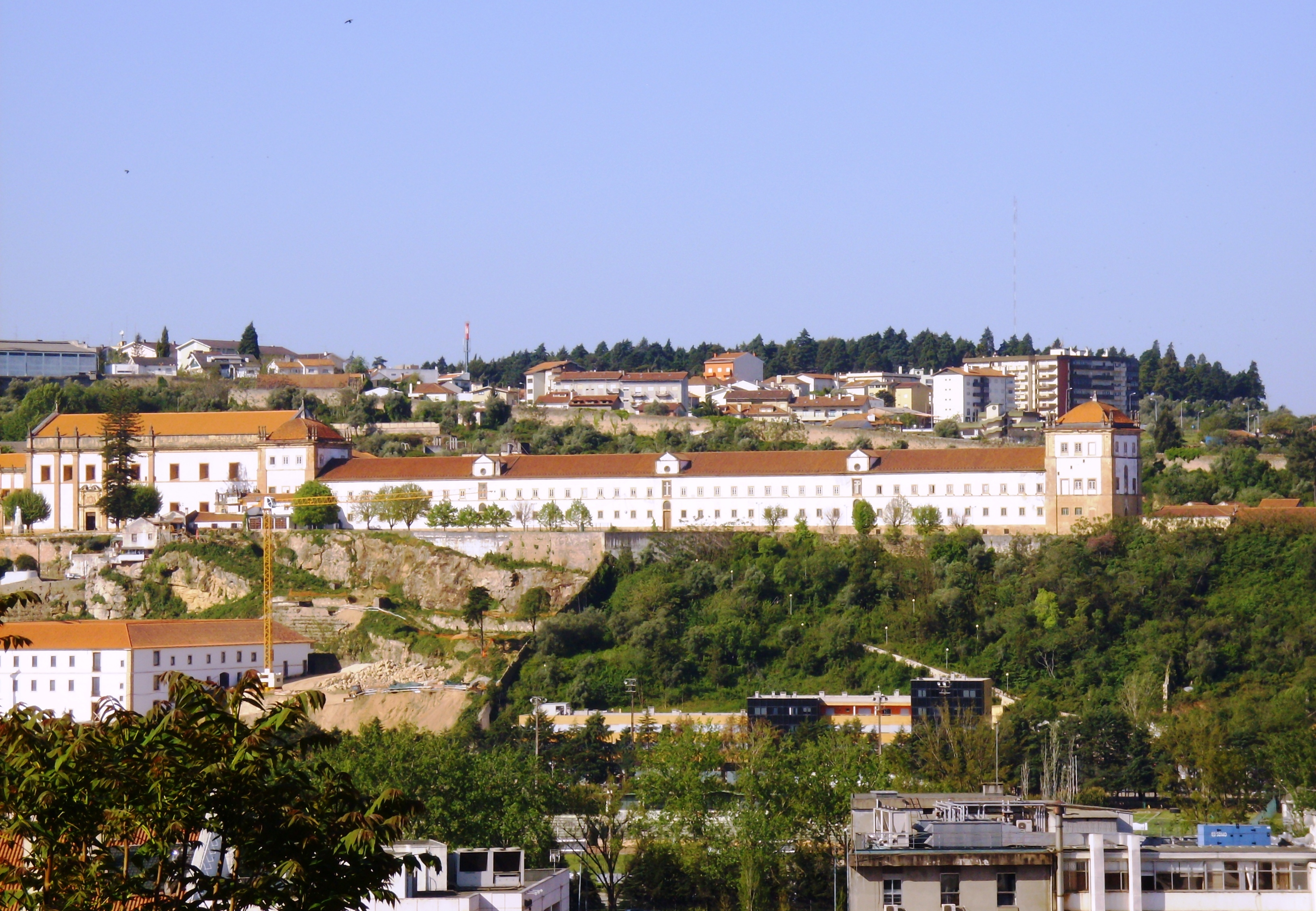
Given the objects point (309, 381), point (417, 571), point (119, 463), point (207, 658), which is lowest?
point (207, 658)

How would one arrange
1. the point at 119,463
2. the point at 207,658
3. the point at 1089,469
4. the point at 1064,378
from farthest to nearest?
the point at 1064,378 → the point at 119,463 → the point at 1089,469 → the point at 207,658

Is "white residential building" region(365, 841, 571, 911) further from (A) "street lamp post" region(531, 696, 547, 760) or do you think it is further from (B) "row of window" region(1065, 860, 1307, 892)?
(A) "street lamp post" region(531, 696, 547, 760)

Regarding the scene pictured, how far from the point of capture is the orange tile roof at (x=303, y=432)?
72.6m

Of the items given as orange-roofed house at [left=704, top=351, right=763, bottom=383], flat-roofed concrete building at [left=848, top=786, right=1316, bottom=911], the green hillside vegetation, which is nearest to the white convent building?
the green hillside vegetation

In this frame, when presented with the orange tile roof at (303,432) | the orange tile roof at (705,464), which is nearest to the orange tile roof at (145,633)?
the orange tile roof at (705,464)

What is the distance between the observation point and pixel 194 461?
74000mm

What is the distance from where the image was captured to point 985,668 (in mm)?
57438

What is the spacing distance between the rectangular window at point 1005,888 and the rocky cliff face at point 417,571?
40.0 meters

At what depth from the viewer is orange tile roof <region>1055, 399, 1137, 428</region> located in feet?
210

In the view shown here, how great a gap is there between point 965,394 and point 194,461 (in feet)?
141

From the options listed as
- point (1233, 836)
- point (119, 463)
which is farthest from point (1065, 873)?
point (119, 463)

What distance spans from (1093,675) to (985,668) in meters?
3.08

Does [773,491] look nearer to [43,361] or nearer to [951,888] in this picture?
[951,888]

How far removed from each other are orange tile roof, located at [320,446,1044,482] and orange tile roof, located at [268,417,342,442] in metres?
1.37
